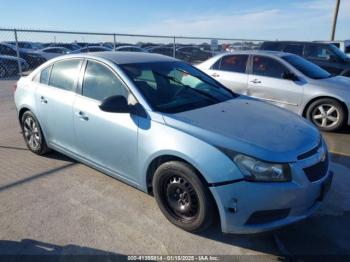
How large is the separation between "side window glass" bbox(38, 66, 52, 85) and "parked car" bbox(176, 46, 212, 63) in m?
19.6

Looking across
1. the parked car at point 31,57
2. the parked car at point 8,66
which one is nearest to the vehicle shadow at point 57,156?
the parked car at point 8,66

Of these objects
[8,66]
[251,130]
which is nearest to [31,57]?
[8,66]

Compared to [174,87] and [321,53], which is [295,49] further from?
[174,87]

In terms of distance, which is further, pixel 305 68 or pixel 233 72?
pixel 233 72

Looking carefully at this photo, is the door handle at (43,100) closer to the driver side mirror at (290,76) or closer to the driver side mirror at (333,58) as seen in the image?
the driver side mirror at (290,76)

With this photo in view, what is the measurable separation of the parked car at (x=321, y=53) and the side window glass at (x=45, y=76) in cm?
854

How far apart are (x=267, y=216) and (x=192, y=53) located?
73.8 ft

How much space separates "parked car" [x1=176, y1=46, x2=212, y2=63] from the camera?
24000 mm

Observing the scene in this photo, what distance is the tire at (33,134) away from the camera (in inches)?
191

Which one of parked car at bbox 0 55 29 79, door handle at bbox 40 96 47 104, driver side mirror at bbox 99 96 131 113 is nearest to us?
driver side mirror at bbox 99 96 131 113

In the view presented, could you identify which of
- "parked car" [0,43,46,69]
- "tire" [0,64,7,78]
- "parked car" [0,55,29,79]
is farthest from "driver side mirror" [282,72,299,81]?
"parked car" [0,43,46,69]

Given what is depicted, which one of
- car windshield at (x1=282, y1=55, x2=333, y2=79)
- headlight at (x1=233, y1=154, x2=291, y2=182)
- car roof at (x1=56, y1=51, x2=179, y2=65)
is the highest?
car roof at (x1=56, y1=51, x2=179, y2=65)

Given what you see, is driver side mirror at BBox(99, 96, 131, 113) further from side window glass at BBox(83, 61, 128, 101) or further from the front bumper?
the front bumper

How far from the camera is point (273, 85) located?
693cm
